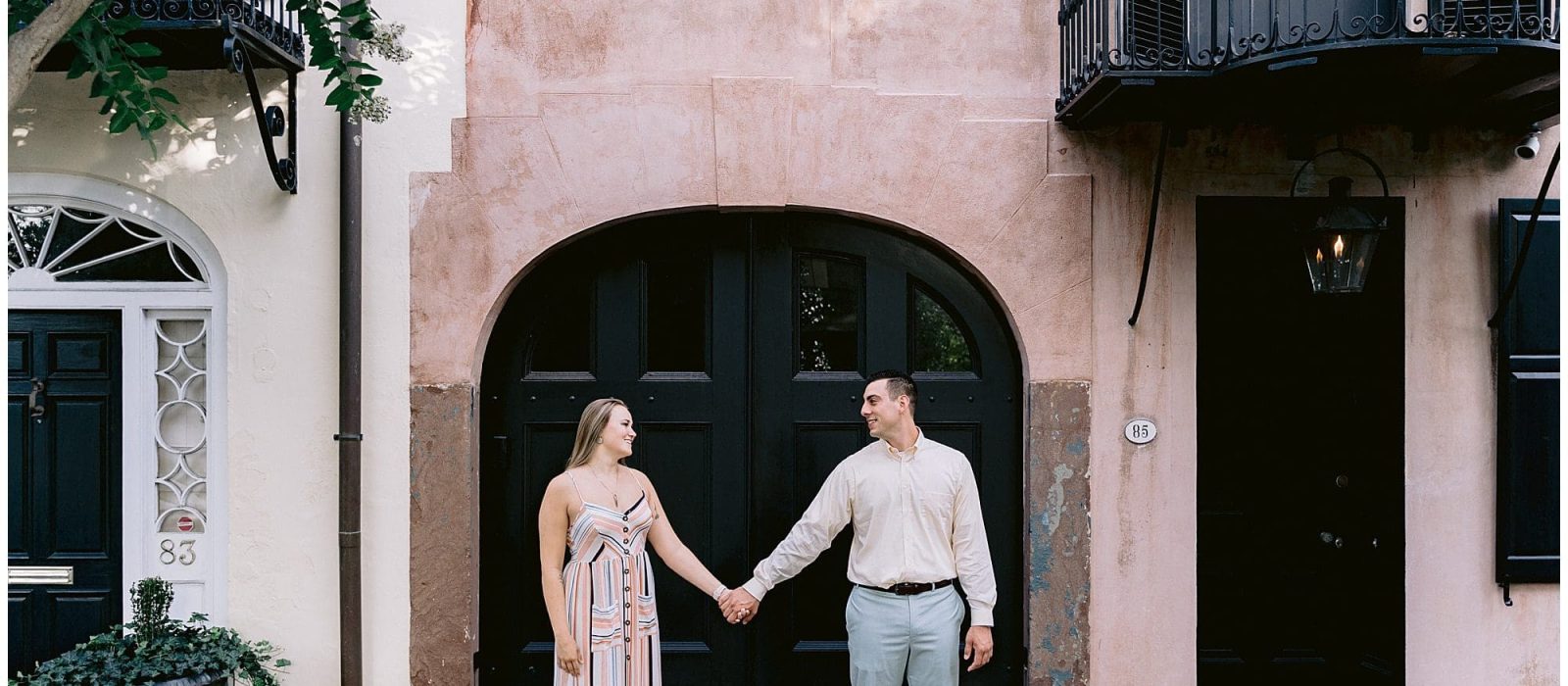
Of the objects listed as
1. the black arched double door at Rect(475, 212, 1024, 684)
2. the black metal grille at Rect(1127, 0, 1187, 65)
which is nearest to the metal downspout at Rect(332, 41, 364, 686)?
the black arched double door at Rect(475, 212, 1024, 684)

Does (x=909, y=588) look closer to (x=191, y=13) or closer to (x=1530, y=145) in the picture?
(x=1530, y=145)

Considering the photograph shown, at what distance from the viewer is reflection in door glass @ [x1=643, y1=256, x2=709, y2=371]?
5.41m

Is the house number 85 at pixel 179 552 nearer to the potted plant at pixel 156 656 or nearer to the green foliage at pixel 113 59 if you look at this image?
the potted plant at pixel 156 656

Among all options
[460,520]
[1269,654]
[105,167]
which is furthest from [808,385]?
[105,167]

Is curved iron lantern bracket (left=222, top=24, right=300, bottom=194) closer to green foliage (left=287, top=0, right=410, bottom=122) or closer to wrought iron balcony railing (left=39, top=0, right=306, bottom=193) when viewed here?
wrought iron balcony railing (left=39, top=0, right=306, bottom=193)

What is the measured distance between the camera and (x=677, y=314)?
542 centimetres

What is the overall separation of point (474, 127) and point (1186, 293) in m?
3.48

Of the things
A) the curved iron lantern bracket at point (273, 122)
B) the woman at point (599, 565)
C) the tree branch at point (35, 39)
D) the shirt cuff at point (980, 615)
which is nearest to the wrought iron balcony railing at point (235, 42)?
the curved iron lantern bracket at point (273, 122)

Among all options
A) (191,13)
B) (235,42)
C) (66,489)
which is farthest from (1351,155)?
(66,489)

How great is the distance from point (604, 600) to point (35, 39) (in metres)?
2.79

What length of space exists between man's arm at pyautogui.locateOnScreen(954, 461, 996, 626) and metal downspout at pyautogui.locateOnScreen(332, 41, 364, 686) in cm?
276

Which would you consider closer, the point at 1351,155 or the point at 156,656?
the point at 156,656

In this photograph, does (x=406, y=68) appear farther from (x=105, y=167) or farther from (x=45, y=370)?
(x=45, y=370)

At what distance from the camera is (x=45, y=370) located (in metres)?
5.20
